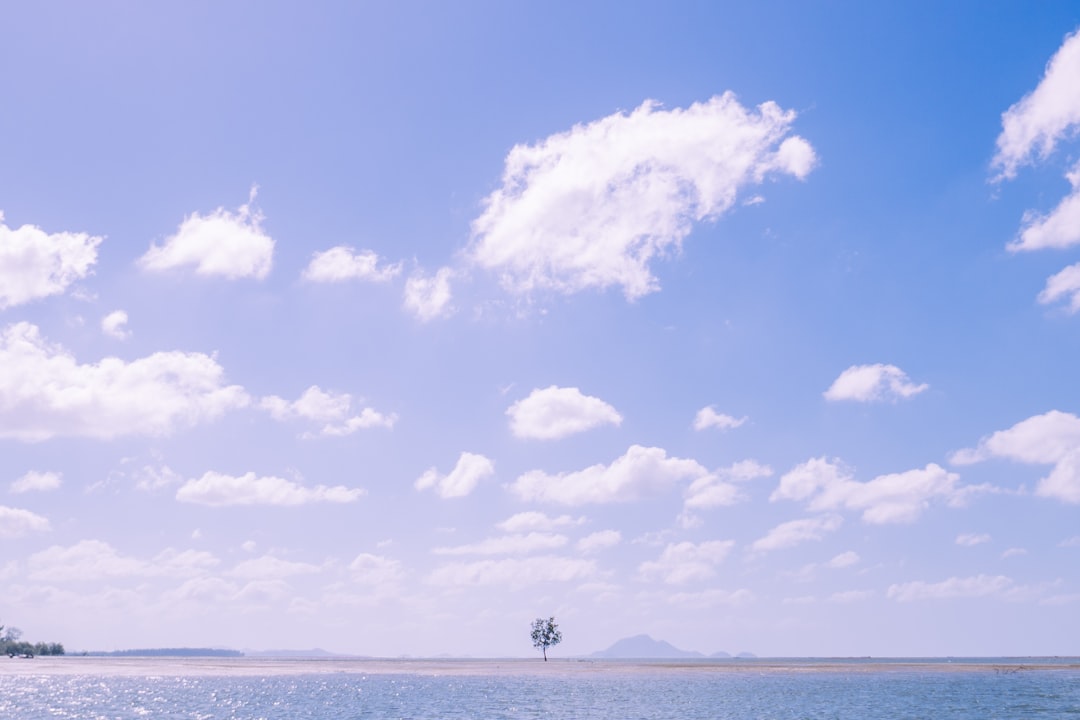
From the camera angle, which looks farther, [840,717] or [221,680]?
[221,680]

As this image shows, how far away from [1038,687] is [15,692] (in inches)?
6282

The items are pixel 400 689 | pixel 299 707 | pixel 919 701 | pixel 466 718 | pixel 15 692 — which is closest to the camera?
pixel 466 718

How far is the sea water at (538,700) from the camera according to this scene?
89688 millimetres

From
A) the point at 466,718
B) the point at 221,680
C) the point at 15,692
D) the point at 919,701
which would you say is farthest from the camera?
the point at 221,680

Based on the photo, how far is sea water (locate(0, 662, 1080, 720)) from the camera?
294 feet

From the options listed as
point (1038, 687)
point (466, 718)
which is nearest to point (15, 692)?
point (466, 718)

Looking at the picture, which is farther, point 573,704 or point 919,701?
point 919,701

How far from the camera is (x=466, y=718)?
84.5 m

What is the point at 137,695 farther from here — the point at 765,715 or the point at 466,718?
the point at 765,715

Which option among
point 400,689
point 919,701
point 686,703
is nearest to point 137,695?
point 400,689

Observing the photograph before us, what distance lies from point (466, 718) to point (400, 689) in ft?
188

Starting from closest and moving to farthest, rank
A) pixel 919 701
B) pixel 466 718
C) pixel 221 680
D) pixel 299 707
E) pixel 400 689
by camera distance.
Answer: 1. pixel 466 718
2. pixel 299 707
3. pixel 919 701
4. pixel 400 689
5. pixel 221 680

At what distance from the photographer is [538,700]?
11031 centimetres

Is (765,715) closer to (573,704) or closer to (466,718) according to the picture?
(573,704)
